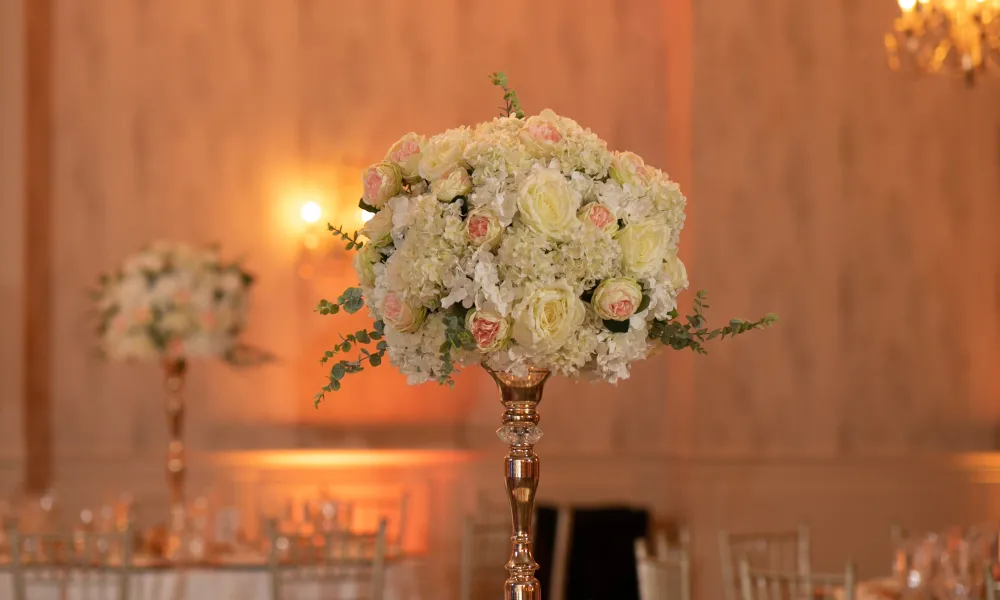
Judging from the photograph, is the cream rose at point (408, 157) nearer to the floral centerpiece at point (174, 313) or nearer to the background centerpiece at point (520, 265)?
the background centerpiece at point (520, 265)

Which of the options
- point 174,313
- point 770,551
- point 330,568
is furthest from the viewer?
point 770,551

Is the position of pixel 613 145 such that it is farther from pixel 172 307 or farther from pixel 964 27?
pixel 172 307

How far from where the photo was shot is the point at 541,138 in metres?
1.84

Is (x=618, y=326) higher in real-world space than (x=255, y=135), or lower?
lower

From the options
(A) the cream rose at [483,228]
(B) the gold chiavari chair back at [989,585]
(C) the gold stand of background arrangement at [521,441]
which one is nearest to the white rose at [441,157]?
(A) the cream rose at [483,228]

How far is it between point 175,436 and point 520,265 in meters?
4.06

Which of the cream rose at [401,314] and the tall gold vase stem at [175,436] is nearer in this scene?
the cream rose at [401,314]

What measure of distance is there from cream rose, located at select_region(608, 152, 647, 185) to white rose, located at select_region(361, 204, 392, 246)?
1.17ft

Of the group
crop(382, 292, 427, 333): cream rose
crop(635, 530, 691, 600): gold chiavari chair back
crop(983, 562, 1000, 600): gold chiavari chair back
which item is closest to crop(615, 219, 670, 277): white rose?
crop(382, 292, 427, 333): cream rose

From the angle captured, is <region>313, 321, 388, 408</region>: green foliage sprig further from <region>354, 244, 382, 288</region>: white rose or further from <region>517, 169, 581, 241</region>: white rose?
<region>517, 169, 581, 241</region>: white rose

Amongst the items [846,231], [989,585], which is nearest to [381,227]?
[989,585]

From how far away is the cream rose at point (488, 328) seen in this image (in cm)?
174

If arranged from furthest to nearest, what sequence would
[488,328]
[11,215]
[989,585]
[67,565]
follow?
[11,215] → [67,565] → [989,585] → [488,328]

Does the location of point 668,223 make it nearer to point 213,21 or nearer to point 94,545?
point 94,545
